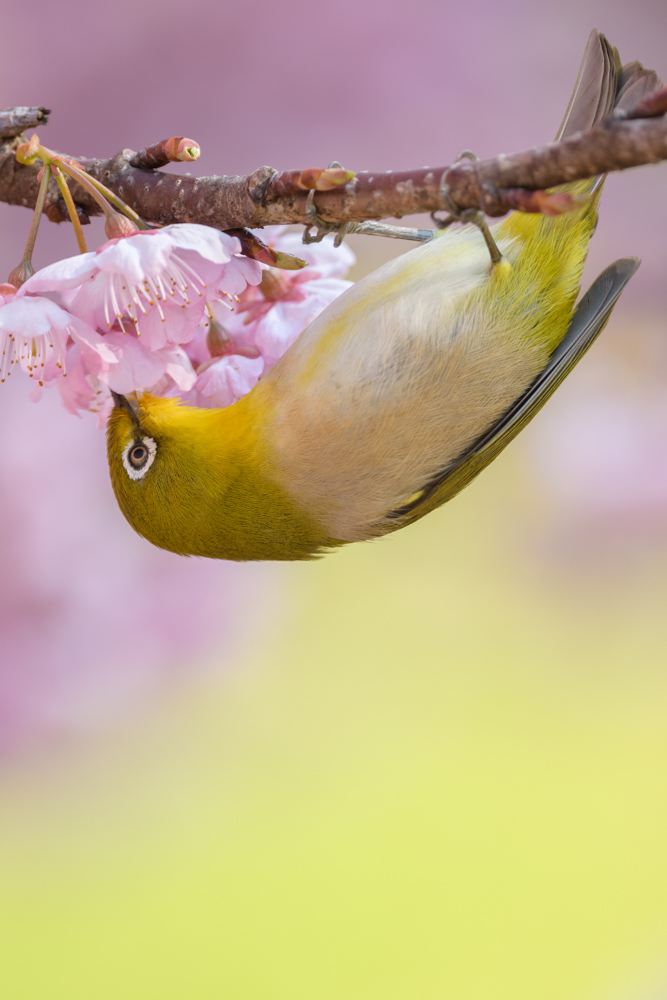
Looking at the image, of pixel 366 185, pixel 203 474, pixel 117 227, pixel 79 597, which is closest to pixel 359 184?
pixel 366 185

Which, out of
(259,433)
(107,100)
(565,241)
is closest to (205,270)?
(259,433)

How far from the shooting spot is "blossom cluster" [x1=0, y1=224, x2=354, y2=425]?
0.41 metres

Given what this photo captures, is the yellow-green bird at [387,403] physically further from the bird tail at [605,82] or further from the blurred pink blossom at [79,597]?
the blurred pink blossom at [79,597]

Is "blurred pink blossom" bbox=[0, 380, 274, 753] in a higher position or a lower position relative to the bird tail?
lower

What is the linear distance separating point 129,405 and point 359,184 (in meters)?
0.26

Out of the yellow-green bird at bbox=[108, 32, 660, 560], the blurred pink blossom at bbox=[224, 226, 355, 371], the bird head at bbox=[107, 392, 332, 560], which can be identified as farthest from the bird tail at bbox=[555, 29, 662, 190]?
the bird head at bbox=[107, 392, 332, 560]

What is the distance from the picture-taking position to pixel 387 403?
0.55m

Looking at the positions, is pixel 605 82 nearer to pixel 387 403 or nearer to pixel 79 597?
pixel 387 403

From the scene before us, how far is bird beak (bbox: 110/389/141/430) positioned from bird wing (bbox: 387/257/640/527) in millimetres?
214

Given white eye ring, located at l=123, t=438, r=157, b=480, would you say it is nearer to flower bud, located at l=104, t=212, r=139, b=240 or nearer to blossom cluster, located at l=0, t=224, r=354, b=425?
blossom cluster, located at l=0, t=224, r=354, b=425

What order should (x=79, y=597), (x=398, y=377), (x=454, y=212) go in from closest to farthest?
(x=454, y=212) < (x=398, y=377) < (x=79, y=597)

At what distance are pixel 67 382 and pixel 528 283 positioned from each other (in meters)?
0.34

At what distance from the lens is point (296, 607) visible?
151 cm

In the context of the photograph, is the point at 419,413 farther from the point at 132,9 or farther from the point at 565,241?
the point at 132,9
